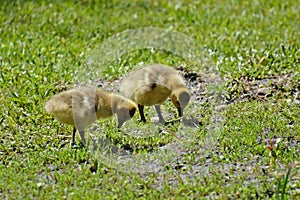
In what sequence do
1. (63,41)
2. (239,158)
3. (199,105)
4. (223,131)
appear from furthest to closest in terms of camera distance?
(63,41), (199,105), (223,131), (239,158)

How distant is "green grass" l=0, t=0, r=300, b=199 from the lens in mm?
4543

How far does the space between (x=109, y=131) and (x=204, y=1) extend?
3.53m

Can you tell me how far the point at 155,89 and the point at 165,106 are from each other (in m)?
0.35

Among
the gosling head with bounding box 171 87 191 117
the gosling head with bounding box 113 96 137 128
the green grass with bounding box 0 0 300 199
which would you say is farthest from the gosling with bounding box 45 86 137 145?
the gosling head with bounding box 171 87 191 117

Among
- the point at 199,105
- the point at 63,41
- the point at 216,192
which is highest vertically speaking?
the point at 63,41

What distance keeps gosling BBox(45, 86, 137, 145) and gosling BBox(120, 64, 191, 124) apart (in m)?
0.20

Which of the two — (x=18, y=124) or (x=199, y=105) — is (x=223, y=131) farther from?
(x=18, y=124)

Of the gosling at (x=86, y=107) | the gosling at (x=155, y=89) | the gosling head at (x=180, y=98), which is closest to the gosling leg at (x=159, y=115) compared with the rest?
the gosling at (x=155, y=89)

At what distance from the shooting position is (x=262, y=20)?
7727mm

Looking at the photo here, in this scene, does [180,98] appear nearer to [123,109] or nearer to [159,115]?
[159,115]

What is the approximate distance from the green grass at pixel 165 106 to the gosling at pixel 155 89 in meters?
0.15

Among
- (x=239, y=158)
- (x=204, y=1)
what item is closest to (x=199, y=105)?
(x=239, y=158)

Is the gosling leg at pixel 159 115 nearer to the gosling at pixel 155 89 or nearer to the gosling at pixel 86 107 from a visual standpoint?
the gosling at pixel 155 89

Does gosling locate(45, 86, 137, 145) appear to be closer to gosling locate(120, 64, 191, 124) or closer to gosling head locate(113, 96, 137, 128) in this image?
gosling head locate(113, 96, 137, 128)
